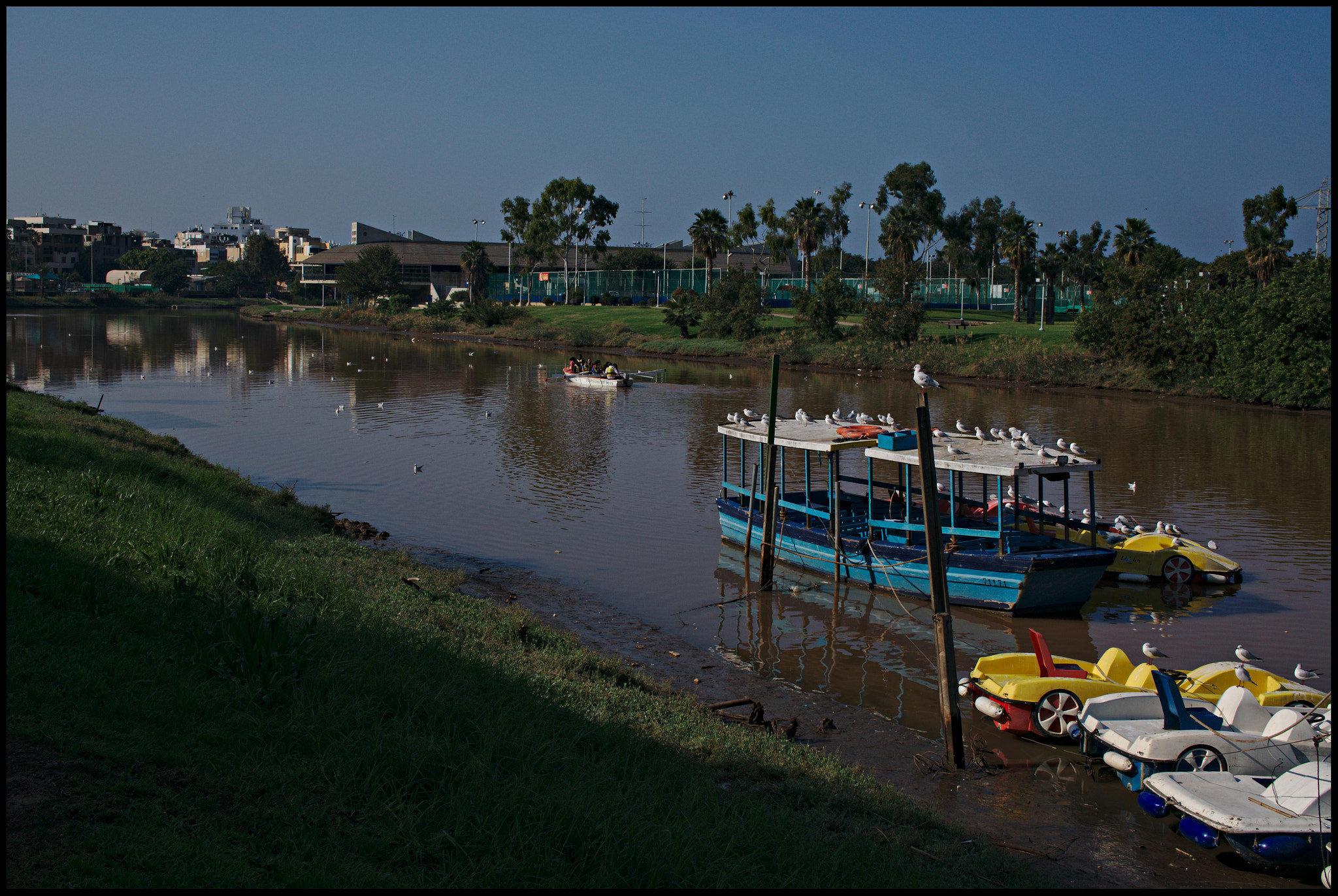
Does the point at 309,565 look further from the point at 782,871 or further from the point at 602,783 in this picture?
the point at 782,871

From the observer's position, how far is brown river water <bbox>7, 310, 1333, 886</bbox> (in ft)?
48.7

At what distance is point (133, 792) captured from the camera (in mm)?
6051

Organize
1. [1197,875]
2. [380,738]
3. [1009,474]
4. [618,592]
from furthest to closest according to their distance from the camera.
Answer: [618,592] → [1009,474] → [1197,875] → [380,738]

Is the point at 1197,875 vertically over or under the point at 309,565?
under

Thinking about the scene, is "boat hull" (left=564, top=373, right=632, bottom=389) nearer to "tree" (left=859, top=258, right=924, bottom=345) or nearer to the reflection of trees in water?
the reflection of trees in water

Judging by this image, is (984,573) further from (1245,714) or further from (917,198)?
(917,198)

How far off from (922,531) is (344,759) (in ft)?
40.8

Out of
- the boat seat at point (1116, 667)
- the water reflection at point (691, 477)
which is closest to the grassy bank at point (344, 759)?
the boat seat at point (1116, 667)

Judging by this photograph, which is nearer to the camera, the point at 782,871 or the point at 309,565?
the point at 782,871

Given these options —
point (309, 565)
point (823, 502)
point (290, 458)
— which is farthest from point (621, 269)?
point (309, 565)

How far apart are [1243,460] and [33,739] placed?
32951mm

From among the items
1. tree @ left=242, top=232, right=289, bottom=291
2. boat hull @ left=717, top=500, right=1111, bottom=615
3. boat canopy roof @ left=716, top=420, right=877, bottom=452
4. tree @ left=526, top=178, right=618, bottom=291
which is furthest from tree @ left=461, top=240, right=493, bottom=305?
boat hull @ left=717, top=500, right=1111, bottom=615

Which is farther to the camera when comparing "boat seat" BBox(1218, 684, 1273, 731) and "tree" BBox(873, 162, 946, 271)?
"tree" BBox(873, 162, 946, 271)

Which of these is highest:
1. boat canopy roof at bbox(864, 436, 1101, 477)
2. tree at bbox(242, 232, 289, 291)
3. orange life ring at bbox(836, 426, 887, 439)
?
tree at bbox(242, 232, 289, 291)
